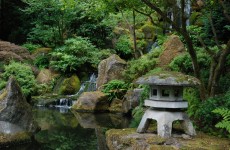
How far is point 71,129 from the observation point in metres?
11.6

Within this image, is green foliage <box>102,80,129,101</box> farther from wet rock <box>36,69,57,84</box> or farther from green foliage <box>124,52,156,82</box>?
wet rock <box>36,69,57,84</box>

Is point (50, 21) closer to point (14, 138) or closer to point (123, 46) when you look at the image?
point (123, 46)

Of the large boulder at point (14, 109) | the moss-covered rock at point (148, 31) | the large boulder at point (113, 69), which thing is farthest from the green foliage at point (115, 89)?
the moss-covered rock at point (148, 31)

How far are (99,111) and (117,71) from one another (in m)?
2.81

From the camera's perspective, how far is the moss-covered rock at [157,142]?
6488mm

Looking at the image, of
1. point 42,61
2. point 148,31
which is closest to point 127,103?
point 42,61

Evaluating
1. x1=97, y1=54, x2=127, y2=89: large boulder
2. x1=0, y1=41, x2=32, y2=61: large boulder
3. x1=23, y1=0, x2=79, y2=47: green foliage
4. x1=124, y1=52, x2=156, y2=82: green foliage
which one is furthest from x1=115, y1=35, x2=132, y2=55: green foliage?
x1=124, y1=52, x2=156, y2=82: green foliage

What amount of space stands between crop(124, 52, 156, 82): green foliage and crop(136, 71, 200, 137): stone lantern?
8.03 m

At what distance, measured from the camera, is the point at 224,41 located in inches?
623

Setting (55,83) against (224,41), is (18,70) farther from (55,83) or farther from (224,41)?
(224,41)

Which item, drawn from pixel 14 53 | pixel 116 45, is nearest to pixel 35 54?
pixel 14 53

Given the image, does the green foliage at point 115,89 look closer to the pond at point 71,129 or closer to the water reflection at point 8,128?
the pond at point 71,129

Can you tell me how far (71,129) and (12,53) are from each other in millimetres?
10142

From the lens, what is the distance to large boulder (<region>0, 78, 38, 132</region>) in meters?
9.51
